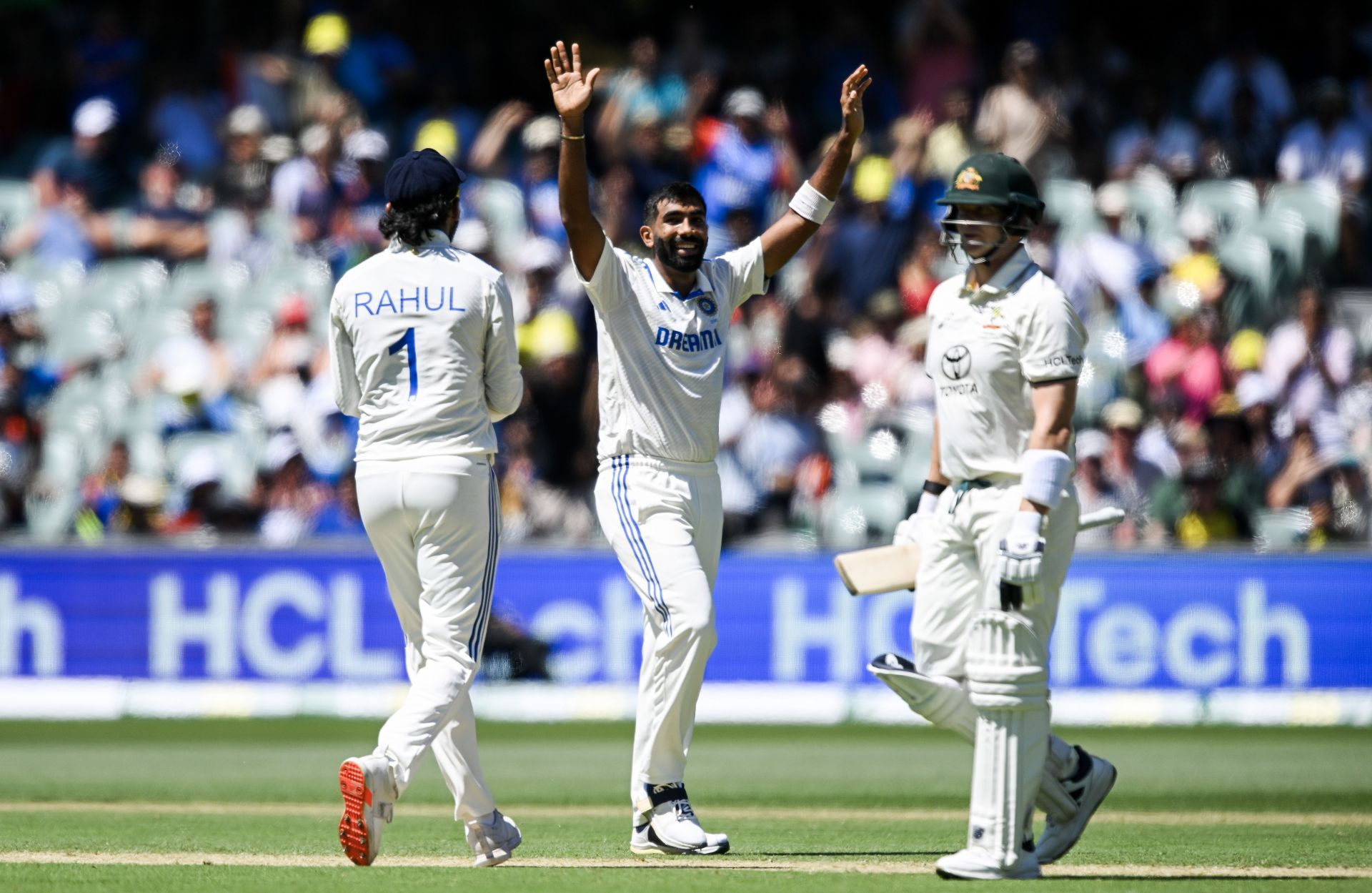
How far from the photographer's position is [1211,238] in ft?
51.4

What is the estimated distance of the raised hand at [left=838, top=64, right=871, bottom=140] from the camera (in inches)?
292

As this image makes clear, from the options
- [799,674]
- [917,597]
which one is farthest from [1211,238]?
[917,597]

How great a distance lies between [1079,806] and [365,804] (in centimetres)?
223

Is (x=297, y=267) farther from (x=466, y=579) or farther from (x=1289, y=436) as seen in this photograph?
(x=466, y=579)

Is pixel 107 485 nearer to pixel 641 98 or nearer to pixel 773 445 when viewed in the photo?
pixel 773 445

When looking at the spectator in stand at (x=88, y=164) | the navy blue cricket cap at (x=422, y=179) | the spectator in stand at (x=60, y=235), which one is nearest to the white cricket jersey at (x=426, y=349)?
the navy blue cricket cap at (x=422, y=179)

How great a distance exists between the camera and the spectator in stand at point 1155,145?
16750 millimetres

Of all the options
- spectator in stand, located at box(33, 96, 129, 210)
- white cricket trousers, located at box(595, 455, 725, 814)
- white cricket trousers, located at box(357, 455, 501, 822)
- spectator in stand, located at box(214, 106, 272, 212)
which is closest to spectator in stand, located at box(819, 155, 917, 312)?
spectator in stand, located at box(214, 106, 272, 212)

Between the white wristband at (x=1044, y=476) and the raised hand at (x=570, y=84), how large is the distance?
6.39 feet

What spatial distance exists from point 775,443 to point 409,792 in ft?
17.0

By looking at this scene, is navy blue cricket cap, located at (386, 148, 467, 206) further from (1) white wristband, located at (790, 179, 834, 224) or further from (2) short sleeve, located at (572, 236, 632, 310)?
(1) white wristband, located at (790, 179, 834, 224)

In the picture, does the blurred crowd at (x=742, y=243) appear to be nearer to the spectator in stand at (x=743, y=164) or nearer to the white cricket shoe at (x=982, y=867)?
the spectator in stand at (x=743, y=164)

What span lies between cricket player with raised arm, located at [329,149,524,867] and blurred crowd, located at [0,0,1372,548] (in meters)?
7.36

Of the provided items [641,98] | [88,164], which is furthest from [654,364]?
[88,164]
